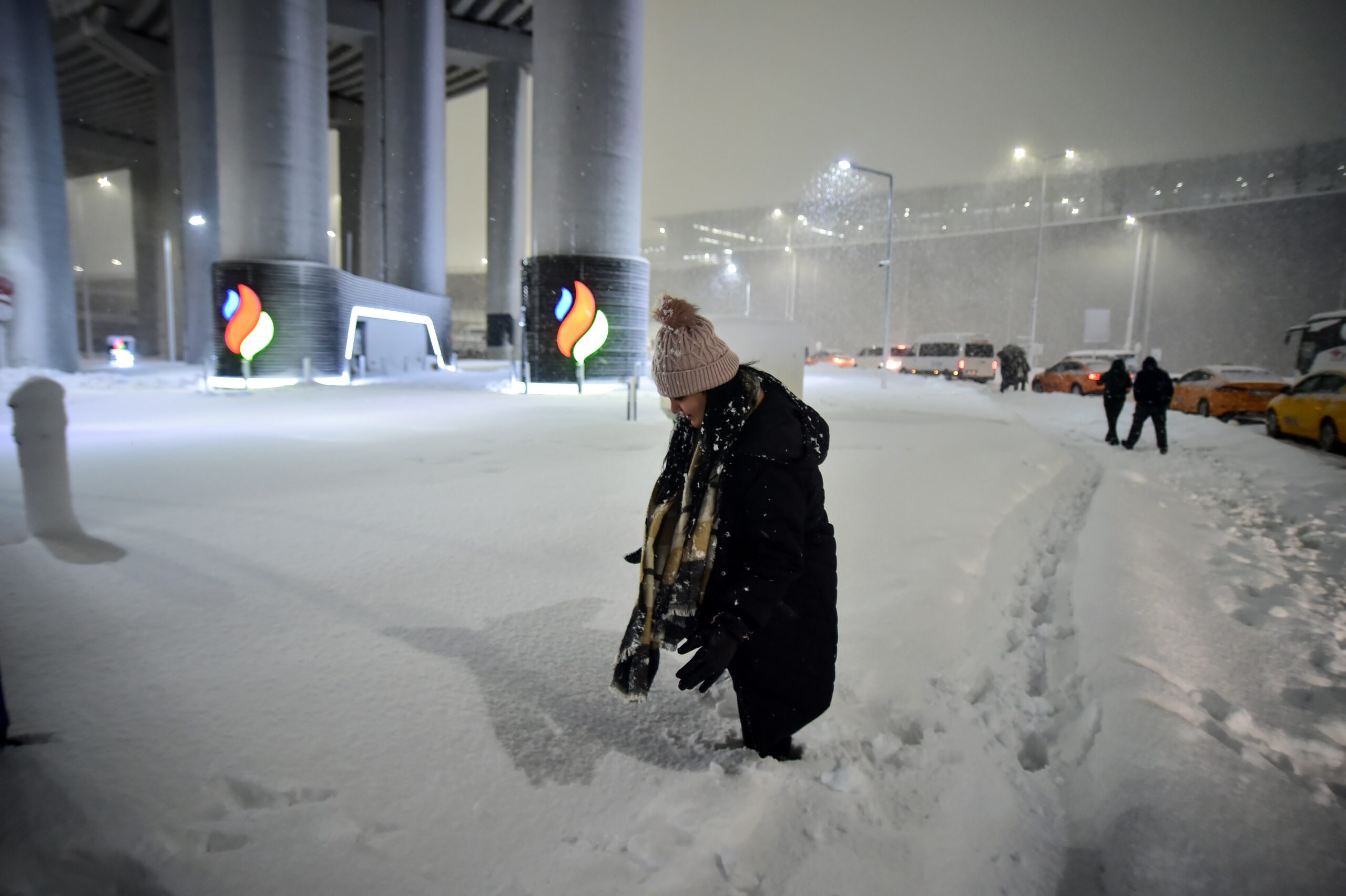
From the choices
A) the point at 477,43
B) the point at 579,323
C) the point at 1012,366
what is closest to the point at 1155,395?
the point at 1012,366

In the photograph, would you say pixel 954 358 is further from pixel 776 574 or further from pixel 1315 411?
pixel 776 574

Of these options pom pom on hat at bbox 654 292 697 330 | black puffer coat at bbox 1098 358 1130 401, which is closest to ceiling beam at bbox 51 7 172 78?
black puffer coat at bbox 1098 358 1130 401

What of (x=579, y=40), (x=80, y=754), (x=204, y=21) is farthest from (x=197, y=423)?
(x=204, y=21)

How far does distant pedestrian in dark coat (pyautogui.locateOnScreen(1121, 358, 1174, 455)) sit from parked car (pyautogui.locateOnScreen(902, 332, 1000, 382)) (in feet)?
59.0

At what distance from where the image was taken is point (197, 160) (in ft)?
95.0

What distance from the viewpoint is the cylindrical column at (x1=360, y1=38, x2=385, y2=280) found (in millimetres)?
31547

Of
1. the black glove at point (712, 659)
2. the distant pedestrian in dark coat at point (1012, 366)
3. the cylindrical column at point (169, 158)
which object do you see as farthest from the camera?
the cylindrical column at point (169, 158)

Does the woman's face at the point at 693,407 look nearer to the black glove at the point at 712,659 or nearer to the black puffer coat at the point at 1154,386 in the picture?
the black glove at the point at 712,659

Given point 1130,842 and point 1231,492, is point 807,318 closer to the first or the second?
point 1231,492

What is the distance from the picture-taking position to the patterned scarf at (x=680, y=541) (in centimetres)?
221

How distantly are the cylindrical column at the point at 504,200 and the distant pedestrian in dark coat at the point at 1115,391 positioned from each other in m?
31.8

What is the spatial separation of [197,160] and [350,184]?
15.6 metres

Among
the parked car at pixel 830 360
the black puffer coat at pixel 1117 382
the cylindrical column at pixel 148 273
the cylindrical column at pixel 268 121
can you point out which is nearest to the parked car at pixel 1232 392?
the black puffer coat at pixel 1117 382

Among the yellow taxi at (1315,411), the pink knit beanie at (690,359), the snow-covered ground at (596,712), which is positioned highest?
the pink knit beanie at (690,359)
